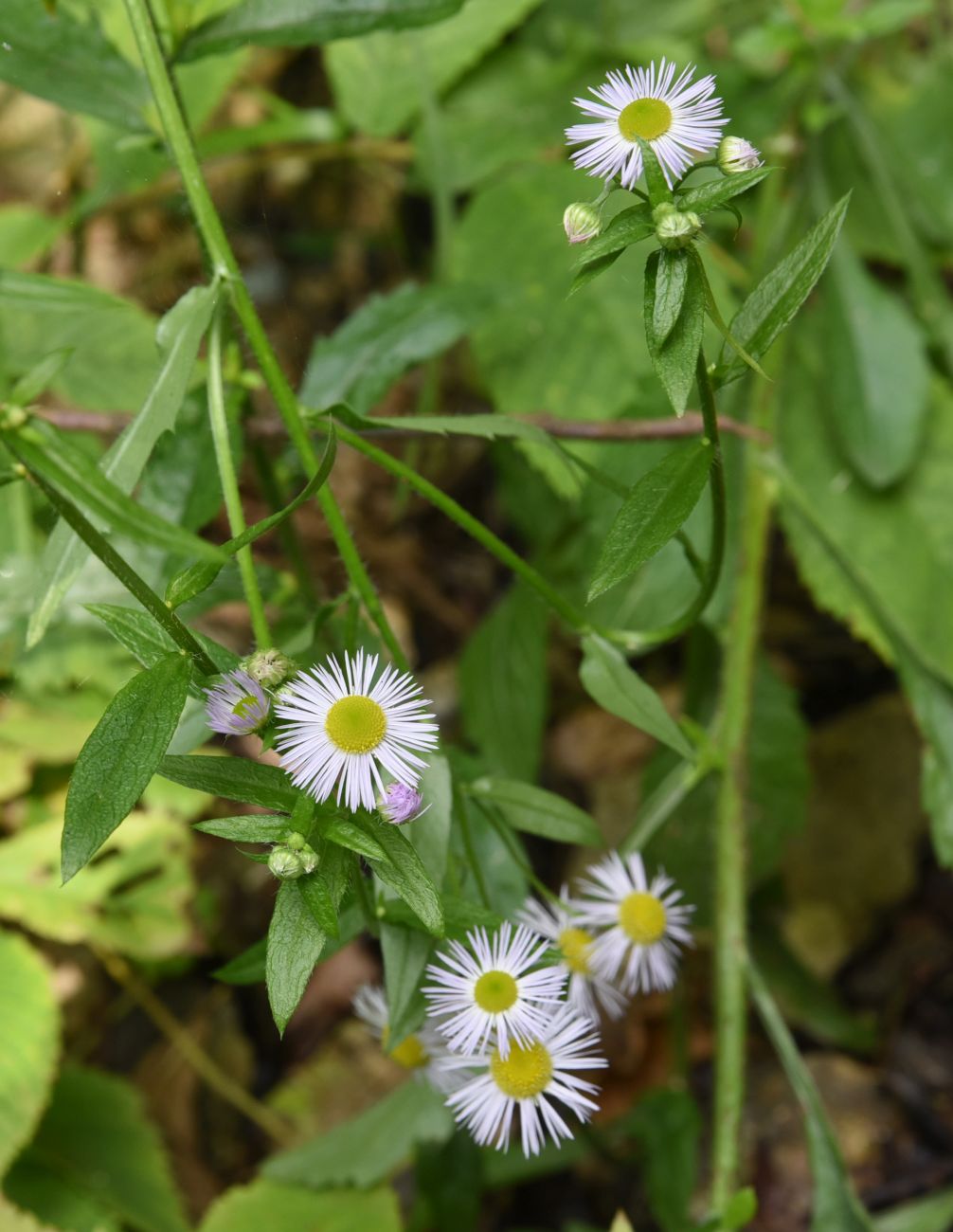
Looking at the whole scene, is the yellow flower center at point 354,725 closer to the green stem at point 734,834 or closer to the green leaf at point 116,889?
the green stem at point 734,834

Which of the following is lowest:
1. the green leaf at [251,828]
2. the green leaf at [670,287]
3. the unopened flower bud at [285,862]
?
the unopened flower bud at [285,862]

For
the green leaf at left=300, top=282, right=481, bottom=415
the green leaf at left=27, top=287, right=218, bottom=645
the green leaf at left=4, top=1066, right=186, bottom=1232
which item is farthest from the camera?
the green leaf at left=4, top=1066, right=186, bottom=1232

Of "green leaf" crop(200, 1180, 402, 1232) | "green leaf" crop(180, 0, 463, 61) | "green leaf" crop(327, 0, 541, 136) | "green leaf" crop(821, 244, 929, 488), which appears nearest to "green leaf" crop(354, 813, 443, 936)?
"green leaf" crop(180, 0, 463, 61)

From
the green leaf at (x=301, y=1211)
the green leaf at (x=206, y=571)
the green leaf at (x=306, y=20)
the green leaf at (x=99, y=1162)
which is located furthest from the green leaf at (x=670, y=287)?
the green leaf at (x=99, y=1162)

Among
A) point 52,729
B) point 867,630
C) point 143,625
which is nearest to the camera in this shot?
point 143,625

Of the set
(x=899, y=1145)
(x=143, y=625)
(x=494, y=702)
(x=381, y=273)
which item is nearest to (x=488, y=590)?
(x=494, y=702)

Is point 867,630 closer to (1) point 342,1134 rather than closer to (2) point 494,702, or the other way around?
(2) point 494,702

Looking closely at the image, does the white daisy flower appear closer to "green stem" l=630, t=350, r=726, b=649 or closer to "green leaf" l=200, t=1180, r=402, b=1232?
"green stem" l=630, t=350, r=726, b=649
